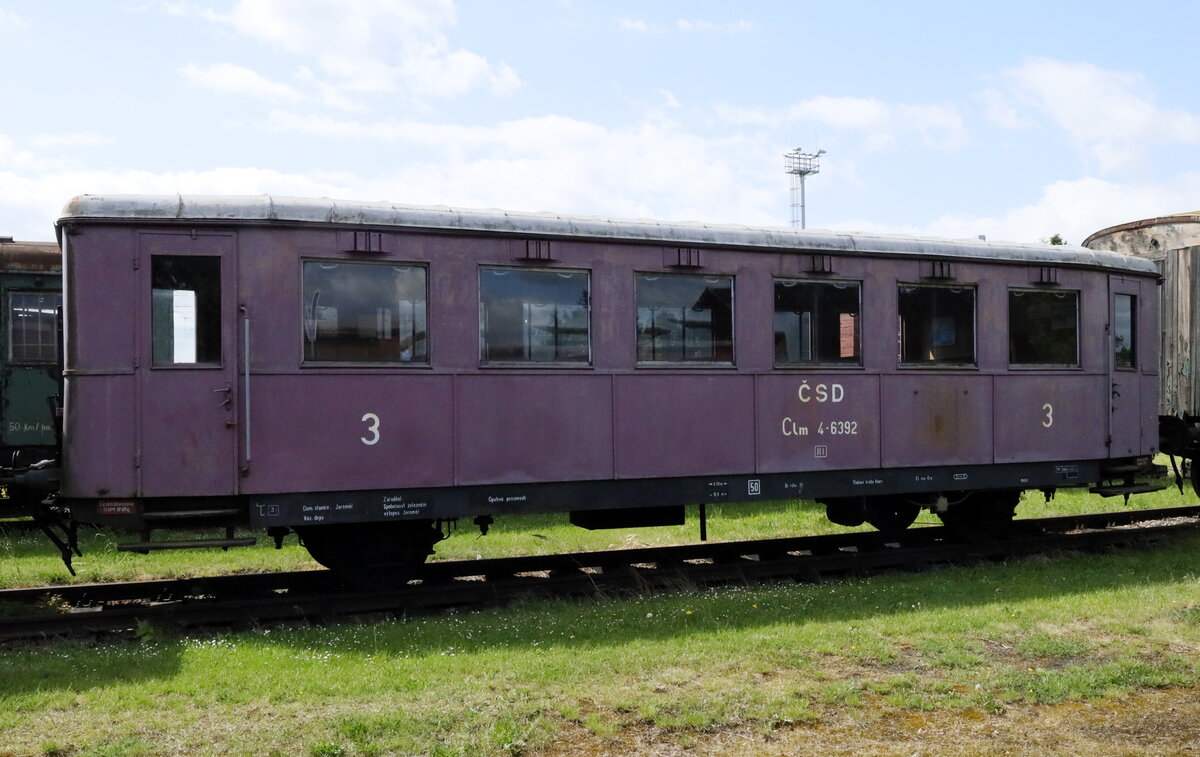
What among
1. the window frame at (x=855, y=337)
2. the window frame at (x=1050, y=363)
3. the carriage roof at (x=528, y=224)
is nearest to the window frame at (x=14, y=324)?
the carriage roof at (x=528, y=224)

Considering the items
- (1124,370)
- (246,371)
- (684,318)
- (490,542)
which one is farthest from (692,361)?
(1124,370)

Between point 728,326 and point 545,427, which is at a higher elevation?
point 728,326

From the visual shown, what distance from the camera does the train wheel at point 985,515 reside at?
468 inches

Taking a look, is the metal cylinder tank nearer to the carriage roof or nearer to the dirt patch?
the carriage roof

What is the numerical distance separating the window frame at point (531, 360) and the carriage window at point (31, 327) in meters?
7.51

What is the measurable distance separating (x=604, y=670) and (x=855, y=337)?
5143 millimetres

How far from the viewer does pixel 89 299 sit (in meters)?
8.14

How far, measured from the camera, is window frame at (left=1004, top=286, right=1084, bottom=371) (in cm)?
1129

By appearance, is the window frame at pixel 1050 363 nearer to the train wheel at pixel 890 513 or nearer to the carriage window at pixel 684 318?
the train wheel at pixel 890 513

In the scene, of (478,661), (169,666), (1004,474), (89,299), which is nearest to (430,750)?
(478,661)

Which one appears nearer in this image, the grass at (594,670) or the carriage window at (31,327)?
the grass at (594,670)

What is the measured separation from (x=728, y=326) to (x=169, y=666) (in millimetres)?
5714

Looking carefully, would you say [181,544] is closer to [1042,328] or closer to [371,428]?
[371,428]

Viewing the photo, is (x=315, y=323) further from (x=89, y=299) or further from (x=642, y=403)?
(x=642, y=403)
